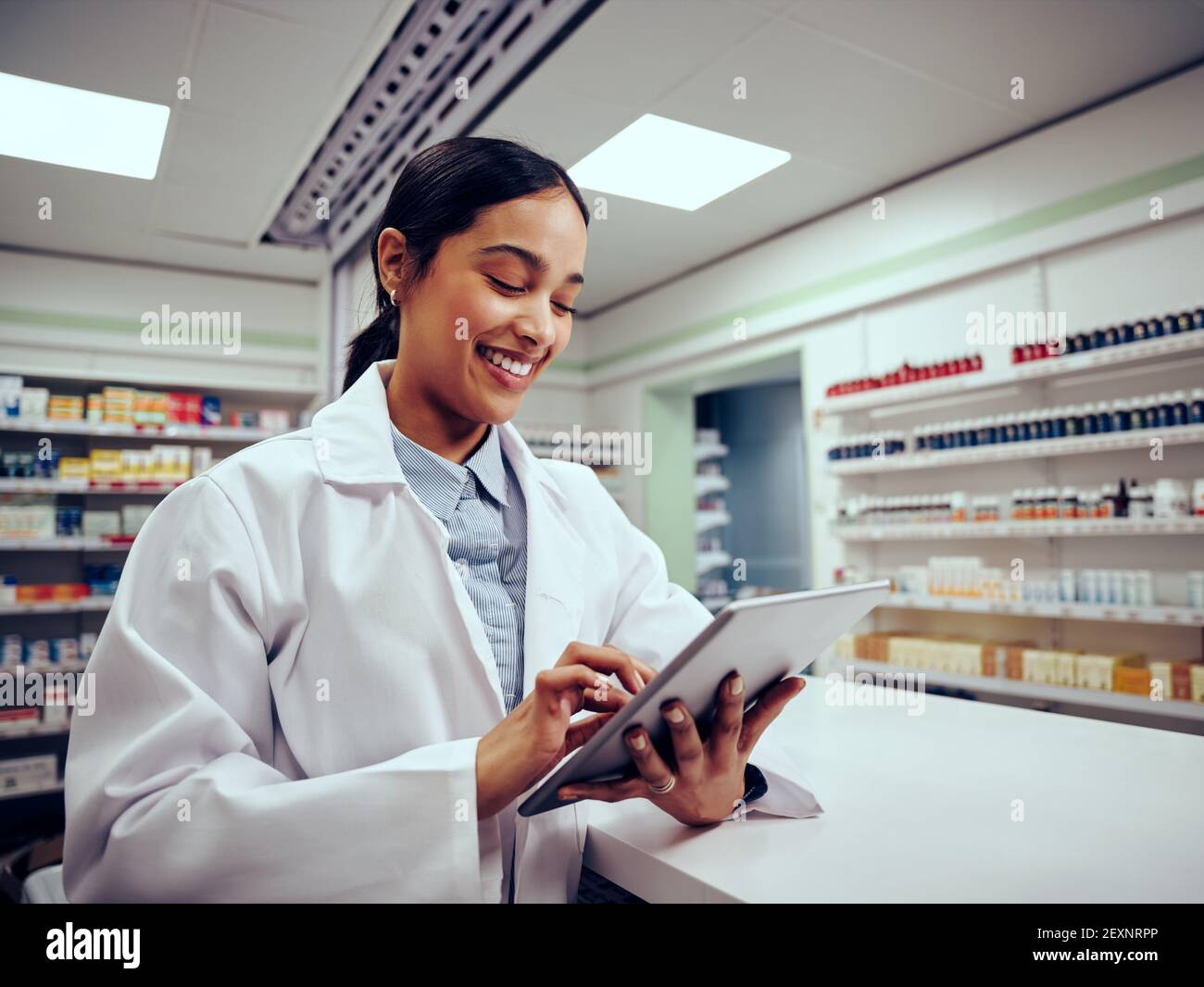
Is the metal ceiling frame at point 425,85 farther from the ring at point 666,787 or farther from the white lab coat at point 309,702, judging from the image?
the ring at point 666,787

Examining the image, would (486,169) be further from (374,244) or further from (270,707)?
(270,707)

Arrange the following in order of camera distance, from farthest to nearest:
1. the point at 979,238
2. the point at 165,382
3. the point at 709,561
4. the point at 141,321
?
the point at 709,561
the point at 141,321
the point at 165,382
the point at 979,238

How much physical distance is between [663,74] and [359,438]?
3015 mm

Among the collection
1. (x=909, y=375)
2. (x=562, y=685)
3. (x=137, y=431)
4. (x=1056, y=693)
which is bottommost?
(x=1056, y=693)

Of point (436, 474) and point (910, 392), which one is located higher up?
point (910, 392)

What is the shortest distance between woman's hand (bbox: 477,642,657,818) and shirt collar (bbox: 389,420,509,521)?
39cm

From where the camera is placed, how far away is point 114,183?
4508 mm

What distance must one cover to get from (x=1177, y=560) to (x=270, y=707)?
12.8 ft

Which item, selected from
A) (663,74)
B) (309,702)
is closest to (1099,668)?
(663,74)

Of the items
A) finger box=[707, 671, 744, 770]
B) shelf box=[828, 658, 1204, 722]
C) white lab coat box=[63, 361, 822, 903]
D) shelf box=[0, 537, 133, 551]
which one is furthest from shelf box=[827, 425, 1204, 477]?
shelf box=[0, 537, 133, 551]

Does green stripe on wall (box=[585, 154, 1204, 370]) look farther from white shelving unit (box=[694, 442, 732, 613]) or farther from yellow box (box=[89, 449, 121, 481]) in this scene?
yellow box (box=[89, 449, 121, 481])

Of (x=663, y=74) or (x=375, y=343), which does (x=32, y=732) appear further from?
(x=663, y=74)

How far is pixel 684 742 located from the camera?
0.87m
